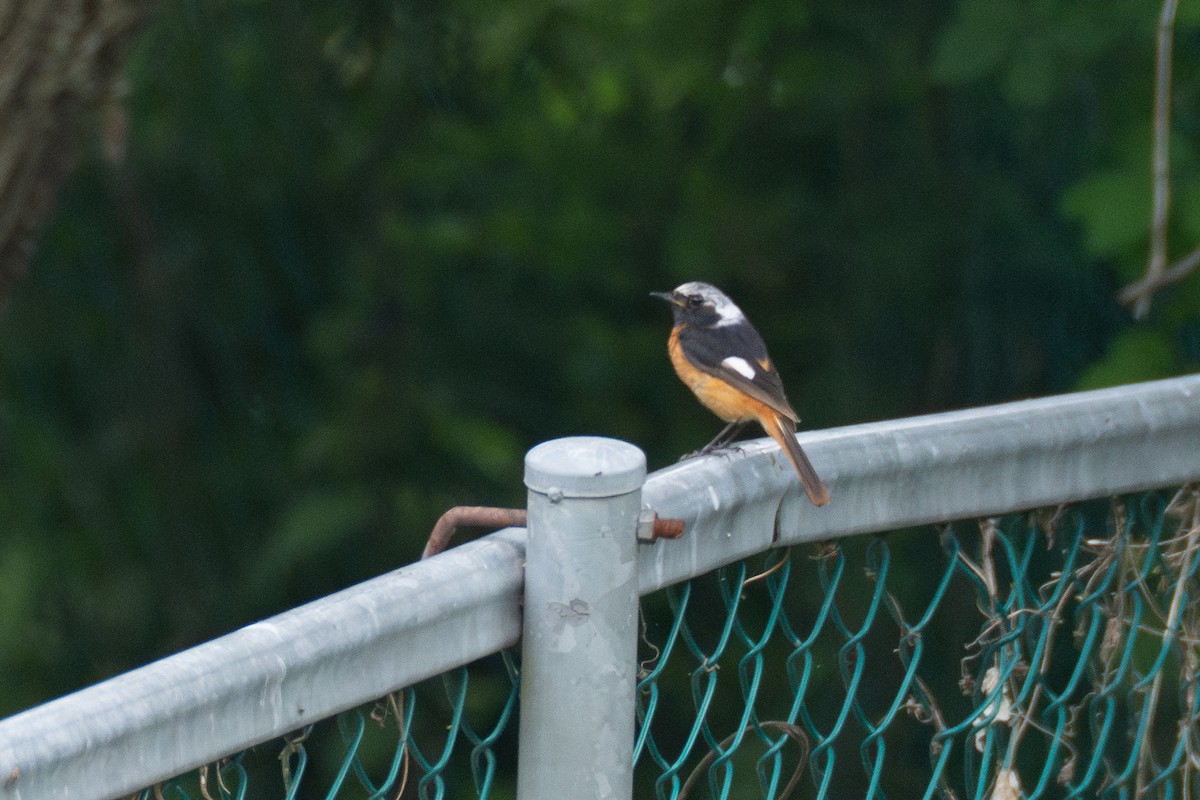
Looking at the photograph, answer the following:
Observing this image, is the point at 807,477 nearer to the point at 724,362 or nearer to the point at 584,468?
the point at 584,468

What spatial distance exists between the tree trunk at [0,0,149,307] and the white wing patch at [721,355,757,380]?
6.03ft

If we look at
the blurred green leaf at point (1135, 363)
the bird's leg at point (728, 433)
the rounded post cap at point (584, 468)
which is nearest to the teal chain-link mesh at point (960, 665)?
the rounded post cap at point (584, 468)

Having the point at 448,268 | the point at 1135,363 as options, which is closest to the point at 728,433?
the point at 1135,363

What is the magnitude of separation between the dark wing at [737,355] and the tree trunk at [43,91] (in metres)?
1.83

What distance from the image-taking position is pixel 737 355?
4402 mm

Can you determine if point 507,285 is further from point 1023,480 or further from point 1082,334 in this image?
point 1023,480

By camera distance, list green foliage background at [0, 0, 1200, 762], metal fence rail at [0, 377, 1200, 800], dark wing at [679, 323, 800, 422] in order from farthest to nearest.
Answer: green foliage background at [0, 0, 1200, 762] → dark wing at [679, 323, 800, 422] → metal fence rail at [0, 377, 1200, 800]

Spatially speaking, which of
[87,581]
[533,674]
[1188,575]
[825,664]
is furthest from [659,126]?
[533,674]

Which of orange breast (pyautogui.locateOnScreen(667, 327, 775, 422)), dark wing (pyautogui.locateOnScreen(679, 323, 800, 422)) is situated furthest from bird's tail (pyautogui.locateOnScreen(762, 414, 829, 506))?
orange breast (pyautogui.locateOnScreen(667, 327, 775, 422))

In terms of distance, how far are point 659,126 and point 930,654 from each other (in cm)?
232

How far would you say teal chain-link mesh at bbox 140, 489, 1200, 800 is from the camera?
6.27 feet

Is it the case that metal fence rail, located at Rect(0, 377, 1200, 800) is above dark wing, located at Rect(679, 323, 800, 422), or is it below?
below

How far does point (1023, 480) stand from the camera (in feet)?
6.72

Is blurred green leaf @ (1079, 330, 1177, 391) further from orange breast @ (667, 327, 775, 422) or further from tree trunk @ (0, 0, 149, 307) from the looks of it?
tree trunk @ (0, 0, 149, 307)
